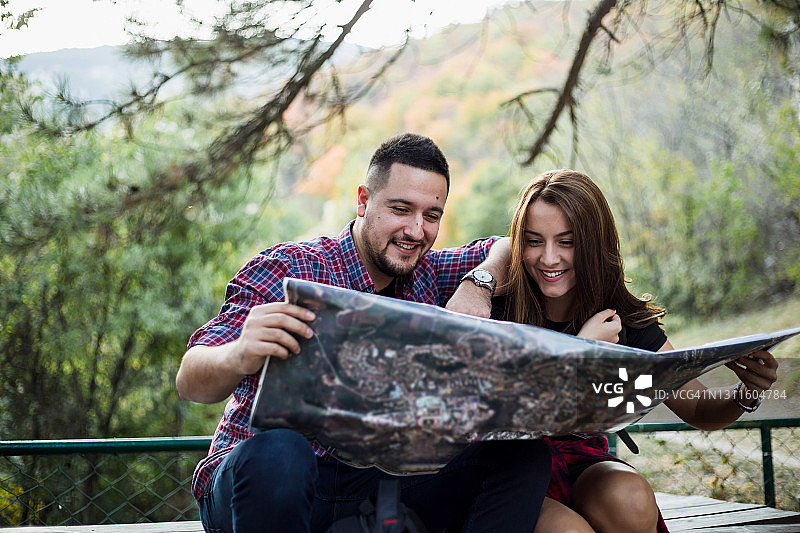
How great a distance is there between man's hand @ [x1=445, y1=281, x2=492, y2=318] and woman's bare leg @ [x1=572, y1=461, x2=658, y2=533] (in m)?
0.46

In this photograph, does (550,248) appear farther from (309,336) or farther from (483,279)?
(309,336)

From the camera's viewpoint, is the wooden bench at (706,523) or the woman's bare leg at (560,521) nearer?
the woman's bare leg at (560,521)

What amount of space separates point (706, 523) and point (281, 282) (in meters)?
1.61

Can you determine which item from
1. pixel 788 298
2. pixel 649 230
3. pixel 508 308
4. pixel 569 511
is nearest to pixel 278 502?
pixel 569 511

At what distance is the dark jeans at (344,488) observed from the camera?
126cm

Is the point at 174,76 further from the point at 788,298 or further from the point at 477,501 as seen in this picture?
the point at 788,298

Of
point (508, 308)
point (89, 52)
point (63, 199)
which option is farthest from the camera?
point (89, 52)

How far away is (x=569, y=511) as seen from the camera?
1533mm

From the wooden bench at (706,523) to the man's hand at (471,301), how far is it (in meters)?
1.06

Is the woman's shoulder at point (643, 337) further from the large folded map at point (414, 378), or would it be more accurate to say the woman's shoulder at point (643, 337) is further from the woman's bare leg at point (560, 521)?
the large folded map at point (414, 378)

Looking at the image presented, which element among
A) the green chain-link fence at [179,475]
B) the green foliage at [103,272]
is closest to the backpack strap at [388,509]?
the green foliage at [103,272]

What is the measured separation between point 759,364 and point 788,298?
319 inches

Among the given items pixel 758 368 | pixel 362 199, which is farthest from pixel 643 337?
pixel 362 199

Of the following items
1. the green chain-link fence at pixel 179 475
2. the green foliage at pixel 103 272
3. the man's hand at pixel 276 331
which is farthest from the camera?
the green chain-link fence at pixel 179 475
